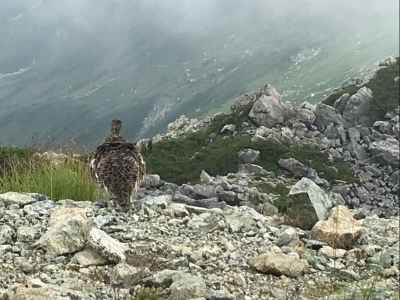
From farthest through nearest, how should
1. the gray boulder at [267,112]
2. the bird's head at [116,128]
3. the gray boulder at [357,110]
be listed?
the gray boulder at [357,110], the gray boulder at [267,112], the bird's head at [116,128]

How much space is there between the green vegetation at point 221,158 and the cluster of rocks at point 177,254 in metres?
26.1

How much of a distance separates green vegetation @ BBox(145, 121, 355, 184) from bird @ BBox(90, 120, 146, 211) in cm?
2596

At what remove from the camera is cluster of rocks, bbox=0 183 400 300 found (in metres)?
8.25

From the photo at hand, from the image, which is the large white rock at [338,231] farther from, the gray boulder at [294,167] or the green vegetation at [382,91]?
the green vegetation at [382,91]

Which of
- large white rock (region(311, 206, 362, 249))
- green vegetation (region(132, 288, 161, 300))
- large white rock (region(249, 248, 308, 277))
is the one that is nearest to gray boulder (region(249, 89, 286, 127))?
large white rock (region(311, 206, 362, 249))

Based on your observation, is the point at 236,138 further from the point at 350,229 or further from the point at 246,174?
the point at 350,229

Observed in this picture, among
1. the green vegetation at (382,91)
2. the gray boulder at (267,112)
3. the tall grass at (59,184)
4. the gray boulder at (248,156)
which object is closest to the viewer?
the tall grass at (59,184)

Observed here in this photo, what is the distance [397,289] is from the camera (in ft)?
31.2

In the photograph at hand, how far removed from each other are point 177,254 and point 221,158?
3313cm

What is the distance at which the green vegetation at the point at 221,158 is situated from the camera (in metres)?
40.8

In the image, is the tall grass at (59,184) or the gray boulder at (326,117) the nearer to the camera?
the tall grass at (59,184)

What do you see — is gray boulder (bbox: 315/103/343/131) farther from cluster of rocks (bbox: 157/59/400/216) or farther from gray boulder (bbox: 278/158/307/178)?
gray boulder (bbox: 278/158/307/178)

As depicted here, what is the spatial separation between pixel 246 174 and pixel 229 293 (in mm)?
30672

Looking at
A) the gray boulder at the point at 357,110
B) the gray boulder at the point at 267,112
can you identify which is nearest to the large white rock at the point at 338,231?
the gray boulder at the point at 267,112
